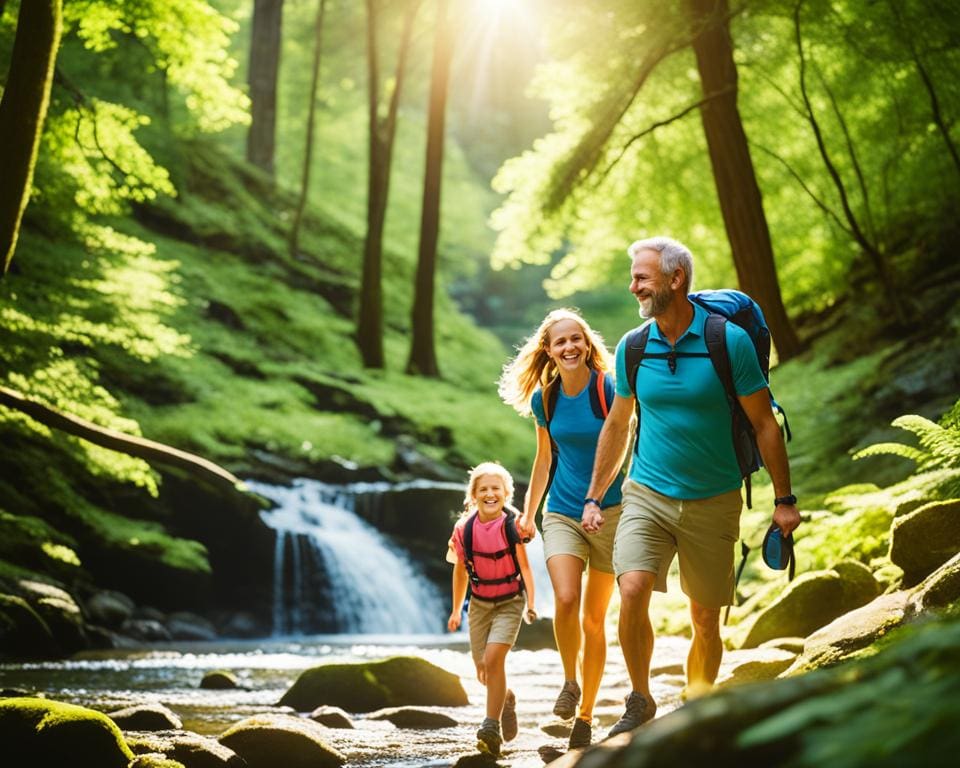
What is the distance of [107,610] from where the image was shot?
1341 centimetres

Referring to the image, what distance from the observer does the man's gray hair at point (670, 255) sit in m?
4.86

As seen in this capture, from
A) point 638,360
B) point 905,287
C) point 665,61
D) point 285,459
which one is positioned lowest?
point 638,360

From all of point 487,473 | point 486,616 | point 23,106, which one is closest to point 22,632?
point 23,106

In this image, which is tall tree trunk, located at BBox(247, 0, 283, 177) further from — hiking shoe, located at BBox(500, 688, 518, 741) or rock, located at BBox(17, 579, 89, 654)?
hiking shoe, located at BBox(500, 688, 518, 741)

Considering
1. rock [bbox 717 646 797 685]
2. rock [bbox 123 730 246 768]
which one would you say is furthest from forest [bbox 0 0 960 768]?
rock [bbox 123 730 246 768]

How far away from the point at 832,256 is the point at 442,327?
14.9 metres

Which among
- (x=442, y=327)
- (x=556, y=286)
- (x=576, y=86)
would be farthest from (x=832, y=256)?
(x=442, y=327)

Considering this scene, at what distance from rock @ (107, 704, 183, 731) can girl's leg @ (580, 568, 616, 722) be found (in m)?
3.10

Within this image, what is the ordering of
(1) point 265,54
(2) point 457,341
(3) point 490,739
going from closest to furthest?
(3) point 490,739 → (1) point 265,54 → (2) point 457,341

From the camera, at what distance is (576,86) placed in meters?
17.0

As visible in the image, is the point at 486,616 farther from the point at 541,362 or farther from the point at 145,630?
the point at 145,630

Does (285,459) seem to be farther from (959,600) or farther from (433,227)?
(959,600)

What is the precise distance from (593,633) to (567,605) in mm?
240

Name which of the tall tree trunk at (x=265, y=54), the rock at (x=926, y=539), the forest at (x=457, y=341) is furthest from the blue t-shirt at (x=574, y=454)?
the tall tree trunk at (x=265, y=54)
